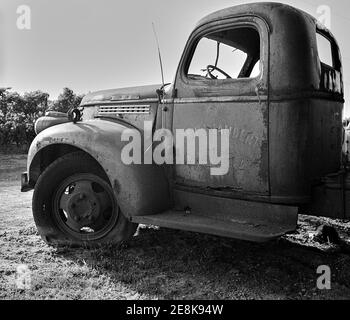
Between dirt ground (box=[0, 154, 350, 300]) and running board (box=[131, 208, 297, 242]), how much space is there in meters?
0.40

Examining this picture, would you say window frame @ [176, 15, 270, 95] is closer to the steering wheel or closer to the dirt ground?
the steering wheel

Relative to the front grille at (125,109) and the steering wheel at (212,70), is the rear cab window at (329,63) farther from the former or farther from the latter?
the front grille at (125,109)

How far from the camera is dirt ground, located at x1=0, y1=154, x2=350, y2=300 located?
2.98 m

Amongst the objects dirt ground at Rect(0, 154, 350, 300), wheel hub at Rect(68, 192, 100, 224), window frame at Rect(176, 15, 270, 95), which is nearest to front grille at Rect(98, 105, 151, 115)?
window frame at Rect(176, 15, 270, 95)

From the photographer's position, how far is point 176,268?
344 cm

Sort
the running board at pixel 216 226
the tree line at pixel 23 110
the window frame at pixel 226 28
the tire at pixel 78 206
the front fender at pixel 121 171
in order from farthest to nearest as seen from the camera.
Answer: the tree line at pixel 23 110 < the tire at pixel 78 206 < the front fender at pixel 121 171 < the window frame at pixel 226 28 < the running board at pixel 216 226

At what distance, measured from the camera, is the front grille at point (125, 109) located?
3962 mm

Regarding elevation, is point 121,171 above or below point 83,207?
above

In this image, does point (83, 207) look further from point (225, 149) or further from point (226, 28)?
point (226, 28)

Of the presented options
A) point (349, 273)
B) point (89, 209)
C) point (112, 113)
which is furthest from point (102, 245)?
point (349, 273)

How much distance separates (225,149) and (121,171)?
913 mm

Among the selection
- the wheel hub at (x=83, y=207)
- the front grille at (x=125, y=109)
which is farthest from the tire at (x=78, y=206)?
the front grille at (x=125, y=109)

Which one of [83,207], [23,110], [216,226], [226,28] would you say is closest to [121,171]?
[83,207]
